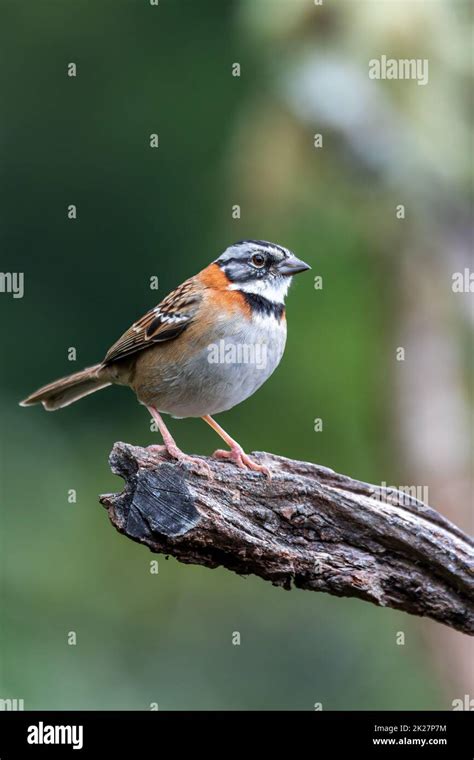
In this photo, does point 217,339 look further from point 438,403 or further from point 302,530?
point 438,403

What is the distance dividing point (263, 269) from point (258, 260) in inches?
2.5

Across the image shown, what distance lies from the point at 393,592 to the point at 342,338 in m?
9.88

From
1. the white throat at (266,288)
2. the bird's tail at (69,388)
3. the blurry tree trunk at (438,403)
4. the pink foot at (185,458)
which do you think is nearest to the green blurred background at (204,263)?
the blurry tree trunk at (438,403)

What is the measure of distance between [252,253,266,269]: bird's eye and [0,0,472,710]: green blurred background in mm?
4625

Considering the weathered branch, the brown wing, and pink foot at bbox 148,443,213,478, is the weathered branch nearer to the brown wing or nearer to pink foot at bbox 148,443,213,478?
pink foot at bbox 148,443,213,478

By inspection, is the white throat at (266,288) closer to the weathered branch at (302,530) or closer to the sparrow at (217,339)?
the sparrow at (217,339)

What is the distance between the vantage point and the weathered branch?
599cm

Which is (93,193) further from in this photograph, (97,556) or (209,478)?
(209,478)

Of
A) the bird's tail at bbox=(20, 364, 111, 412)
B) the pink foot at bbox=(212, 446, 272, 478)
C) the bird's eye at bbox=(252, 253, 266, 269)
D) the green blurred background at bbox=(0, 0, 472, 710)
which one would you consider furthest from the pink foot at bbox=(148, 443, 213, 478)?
the green blurred background at bbox=(0, 0, 472, 710)

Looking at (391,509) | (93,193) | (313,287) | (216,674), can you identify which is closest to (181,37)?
(93,193)

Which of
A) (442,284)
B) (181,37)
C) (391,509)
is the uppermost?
(181,37)

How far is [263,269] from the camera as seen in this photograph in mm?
7418

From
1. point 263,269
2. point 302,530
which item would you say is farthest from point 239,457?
point 263,269

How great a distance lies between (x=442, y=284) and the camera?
12.9m
